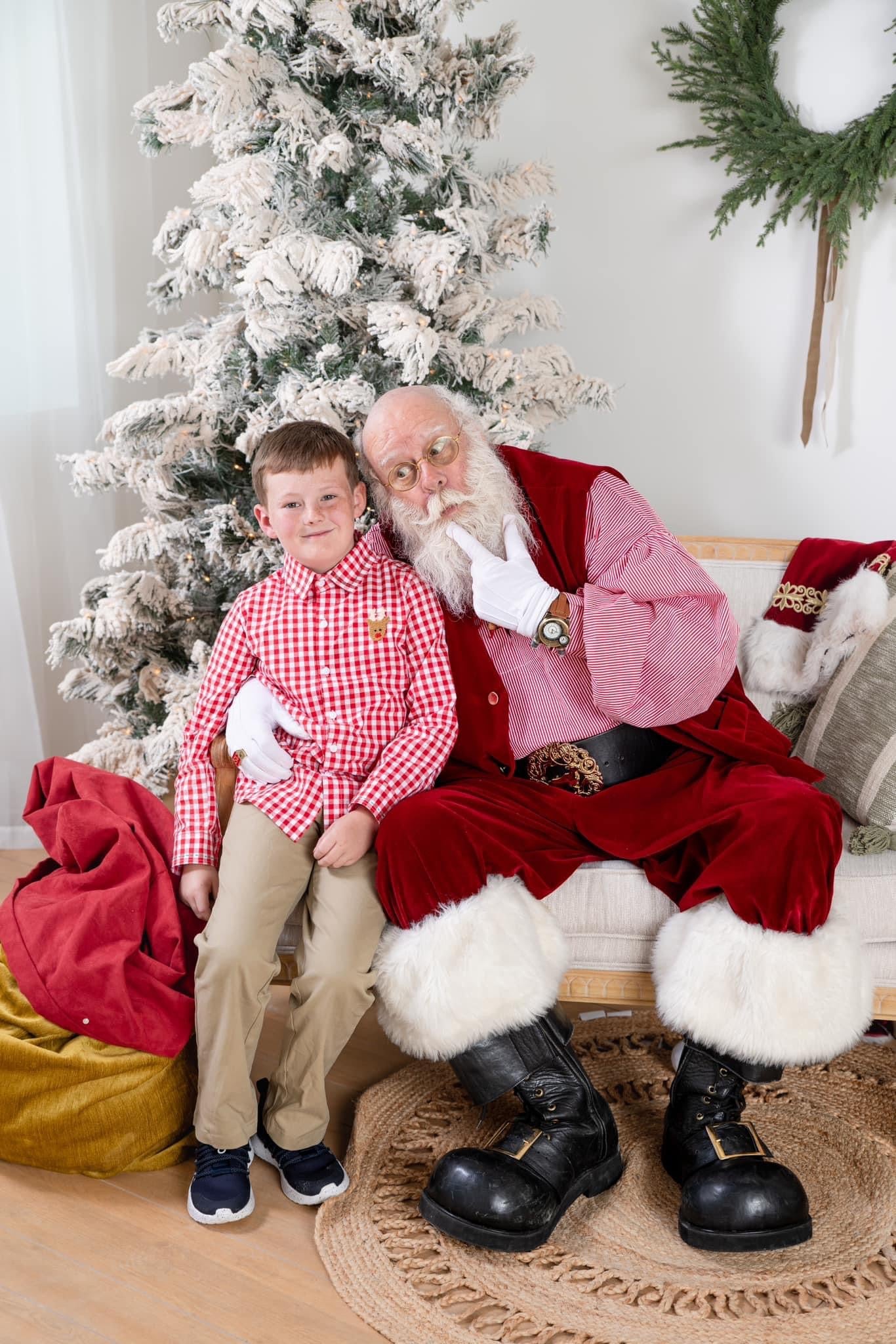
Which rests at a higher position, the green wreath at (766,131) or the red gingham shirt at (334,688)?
the green wreath at (766,131)

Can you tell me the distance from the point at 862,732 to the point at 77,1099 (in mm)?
1440

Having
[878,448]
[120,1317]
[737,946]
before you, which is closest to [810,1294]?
[737,946]

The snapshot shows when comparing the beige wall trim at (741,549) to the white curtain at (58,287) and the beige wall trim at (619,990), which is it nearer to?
the beige wall trim at (619,990)

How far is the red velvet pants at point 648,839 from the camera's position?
158 centimetres

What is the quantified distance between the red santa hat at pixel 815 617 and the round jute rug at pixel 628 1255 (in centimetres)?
77

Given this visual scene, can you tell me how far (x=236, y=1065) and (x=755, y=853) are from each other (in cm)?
84

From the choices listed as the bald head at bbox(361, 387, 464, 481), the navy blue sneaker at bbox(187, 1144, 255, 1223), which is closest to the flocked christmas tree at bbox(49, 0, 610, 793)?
the bald head at bbox(361, 387, 464, 481)

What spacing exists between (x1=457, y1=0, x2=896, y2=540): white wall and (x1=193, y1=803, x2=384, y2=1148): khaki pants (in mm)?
1665

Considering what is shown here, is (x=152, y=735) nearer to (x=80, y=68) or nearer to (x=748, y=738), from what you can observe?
(x=748, y=738)

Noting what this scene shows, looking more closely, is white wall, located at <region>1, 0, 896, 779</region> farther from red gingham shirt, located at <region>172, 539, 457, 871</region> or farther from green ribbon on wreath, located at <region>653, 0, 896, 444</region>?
red gingham shirt, located at <region>172, 539, 457, 871</region>

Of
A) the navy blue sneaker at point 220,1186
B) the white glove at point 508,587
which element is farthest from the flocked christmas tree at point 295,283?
the navy blue sneaker at point 220,1186

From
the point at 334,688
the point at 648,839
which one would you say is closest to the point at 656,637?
the point at 648,839

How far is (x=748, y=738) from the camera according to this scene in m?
1.89

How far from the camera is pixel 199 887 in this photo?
1.78m
